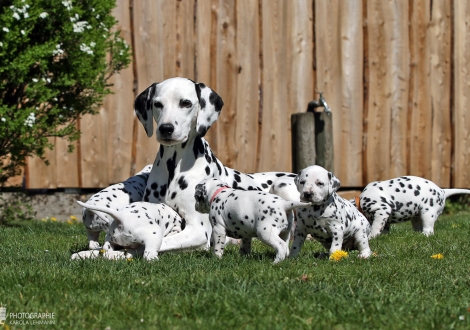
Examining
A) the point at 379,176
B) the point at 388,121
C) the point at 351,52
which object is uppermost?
the point at 351,52

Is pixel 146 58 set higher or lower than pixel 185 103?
higher

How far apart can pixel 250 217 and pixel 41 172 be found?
4.90m

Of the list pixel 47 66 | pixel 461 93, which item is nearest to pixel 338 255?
pixel 47 66

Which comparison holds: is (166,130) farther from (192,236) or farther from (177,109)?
(192,236)

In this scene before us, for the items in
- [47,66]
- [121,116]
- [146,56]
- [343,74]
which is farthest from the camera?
[343,74]

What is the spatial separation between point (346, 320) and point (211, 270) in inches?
63.1

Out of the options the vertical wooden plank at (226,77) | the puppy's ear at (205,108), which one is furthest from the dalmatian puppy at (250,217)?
the vertical wooden plank at (226,77)

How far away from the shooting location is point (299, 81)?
1162 cm

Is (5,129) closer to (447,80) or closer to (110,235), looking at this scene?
(110,235)

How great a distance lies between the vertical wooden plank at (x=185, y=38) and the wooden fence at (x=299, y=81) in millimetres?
14

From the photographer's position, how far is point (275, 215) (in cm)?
611

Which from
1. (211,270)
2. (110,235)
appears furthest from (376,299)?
(110,235)

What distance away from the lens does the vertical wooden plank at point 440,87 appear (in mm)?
12602

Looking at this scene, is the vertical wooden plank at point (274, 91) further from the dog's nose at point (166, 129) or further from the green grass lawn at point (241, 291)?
the green grass lawn at point (241, 291)
